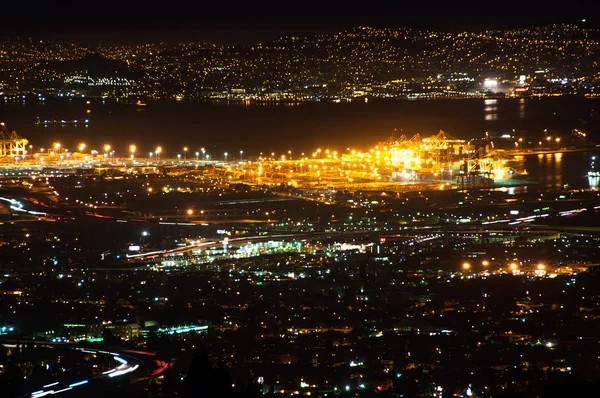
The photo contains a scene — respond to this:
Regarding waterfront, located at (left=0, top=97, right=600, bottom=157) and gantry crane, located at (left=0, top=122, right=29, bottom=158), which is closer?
gantry crane, located at (left=0, top=122, right=29, bottom=158)

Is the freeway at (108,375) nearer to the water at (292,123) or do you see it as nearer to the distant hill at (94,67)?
the water at (292,123)

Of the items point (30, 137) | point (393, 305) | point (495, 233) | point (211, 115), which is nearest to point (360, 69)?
point (211, 115)

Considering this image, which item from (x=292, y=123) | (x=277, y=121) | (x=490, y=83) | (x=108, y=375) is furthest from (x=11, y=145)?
(x=490, y=83)

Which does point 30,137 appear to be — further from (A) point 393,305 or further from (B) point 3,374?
(B) point 3,374

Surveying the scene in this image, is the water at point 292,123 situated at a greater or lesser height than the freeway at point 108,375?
greater

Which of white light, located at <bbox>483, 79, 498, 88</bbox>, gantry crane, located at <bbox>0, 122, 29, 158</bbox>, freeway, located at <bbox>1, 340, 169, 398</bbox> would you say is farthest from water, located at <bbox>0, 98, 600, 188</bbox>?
A: freeway, located at <bbox>1, 340, 169, 398</bbox>

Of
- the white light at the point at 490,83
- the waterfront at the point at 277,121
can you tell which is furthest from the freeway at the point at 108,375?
the white light at the point at 490,83

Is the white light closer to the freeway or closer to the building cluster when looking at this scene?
the building cluster

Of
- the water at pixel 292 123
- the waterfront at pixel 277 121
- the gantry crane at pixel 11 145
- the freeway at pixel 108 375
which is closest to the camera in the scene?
the freeway at pixel 108 375
